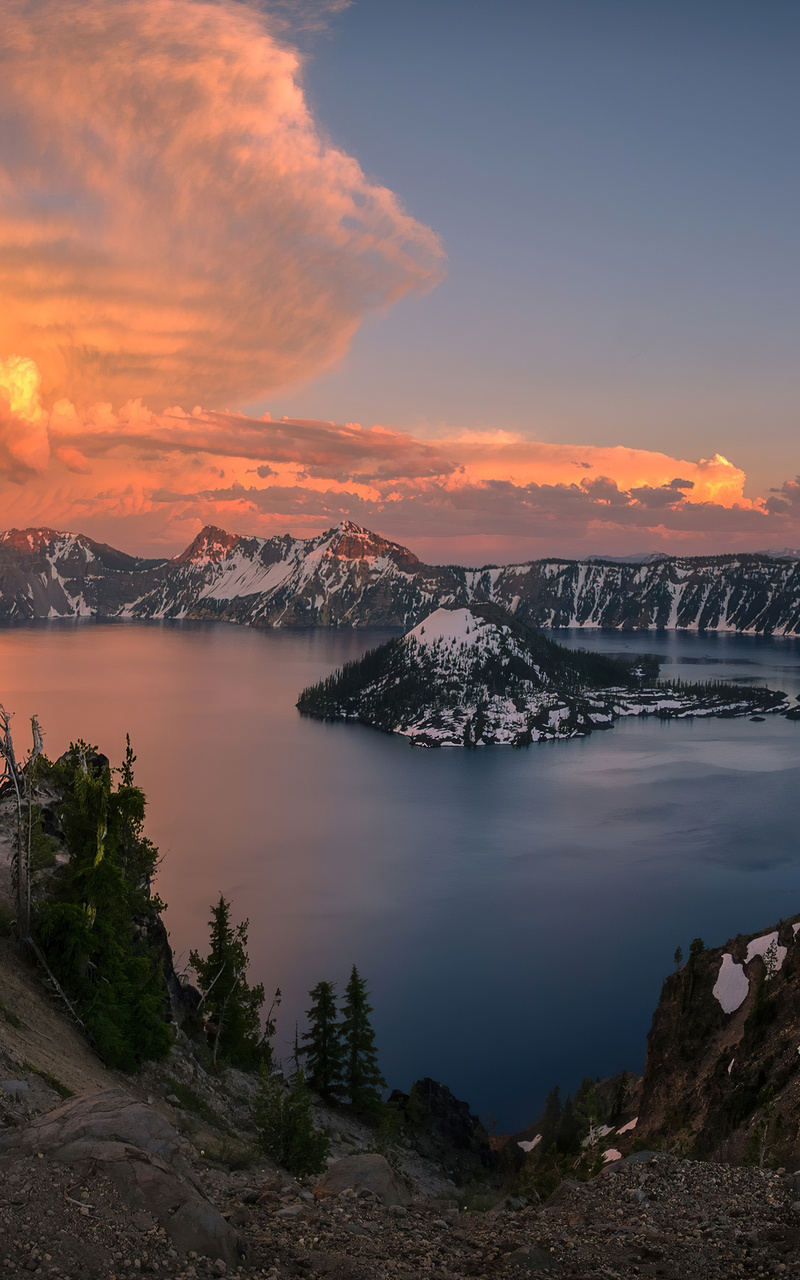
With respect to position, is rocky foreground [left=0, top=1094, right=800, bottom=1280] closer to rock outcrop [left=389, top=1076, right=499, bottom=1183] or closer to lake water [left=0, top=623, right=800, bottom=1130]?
rock outcrop [left=389, top=1076, right=499, bottom=1183]

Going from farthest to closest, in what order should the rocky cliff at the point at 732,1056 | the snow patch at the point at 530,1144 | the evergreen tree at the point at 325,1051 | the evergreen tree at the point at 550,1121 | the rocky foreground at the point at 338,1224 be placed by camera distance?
1. the snow patch at the point at 530,1144
2. the evergreen tree at the point at 550,1121
3. the evergreen tree at the point at 325,1051
4. the rocky cliff at the point at 732,1056
5. the rocky foreground at the point at 338,1224

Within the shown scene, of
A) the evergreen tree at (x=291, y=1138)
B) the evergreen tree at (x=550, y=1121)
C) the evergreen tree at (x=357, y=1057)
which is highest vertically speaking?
the evergreen tree at (x=291, y=1138)

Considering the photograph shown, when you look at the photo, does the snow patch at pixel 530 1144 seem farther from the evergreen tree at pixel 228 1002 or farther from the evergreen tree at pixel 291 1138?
the evergreen tree at pixel 291 1138

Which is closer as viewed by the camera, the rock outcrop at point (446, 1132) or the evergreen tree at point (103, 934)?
the evergreen tree at point (103, 934)

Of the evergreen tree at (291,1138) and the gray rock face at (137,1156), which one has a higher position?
the gray rock face at (137,1156)

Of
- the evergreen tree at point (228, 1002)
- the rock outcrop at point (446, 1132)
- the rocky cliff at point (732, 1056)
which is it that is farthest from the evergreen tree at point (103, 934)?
the rock outcrop at point (446, 1132)

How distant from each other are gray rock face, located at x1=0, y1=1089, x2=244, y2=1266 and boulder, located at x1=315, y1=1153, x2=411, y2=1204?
7389 millimetres

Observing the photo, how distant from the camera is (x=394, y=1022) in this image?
81750mm

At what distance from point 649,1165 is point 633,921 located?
96.9 metres

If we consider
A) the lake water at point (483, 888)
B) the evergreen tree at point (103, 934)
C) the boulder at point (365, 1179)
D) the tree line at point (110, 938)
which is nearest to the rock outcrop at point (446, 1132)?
the tree line at point (110, 938)

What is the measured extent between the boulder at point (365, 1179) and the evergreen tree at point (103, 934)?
458 inches

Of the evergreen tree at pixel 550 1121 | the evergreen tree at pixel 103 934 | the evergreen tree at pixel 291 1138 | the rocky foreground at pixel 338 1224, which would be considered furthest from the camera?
the evergreen tree at pixel 550 1121

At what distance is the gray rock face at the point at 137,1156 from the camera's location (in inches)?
470

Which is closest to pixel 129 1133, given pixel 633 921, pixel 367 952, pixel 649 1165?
pixel 649 1165
